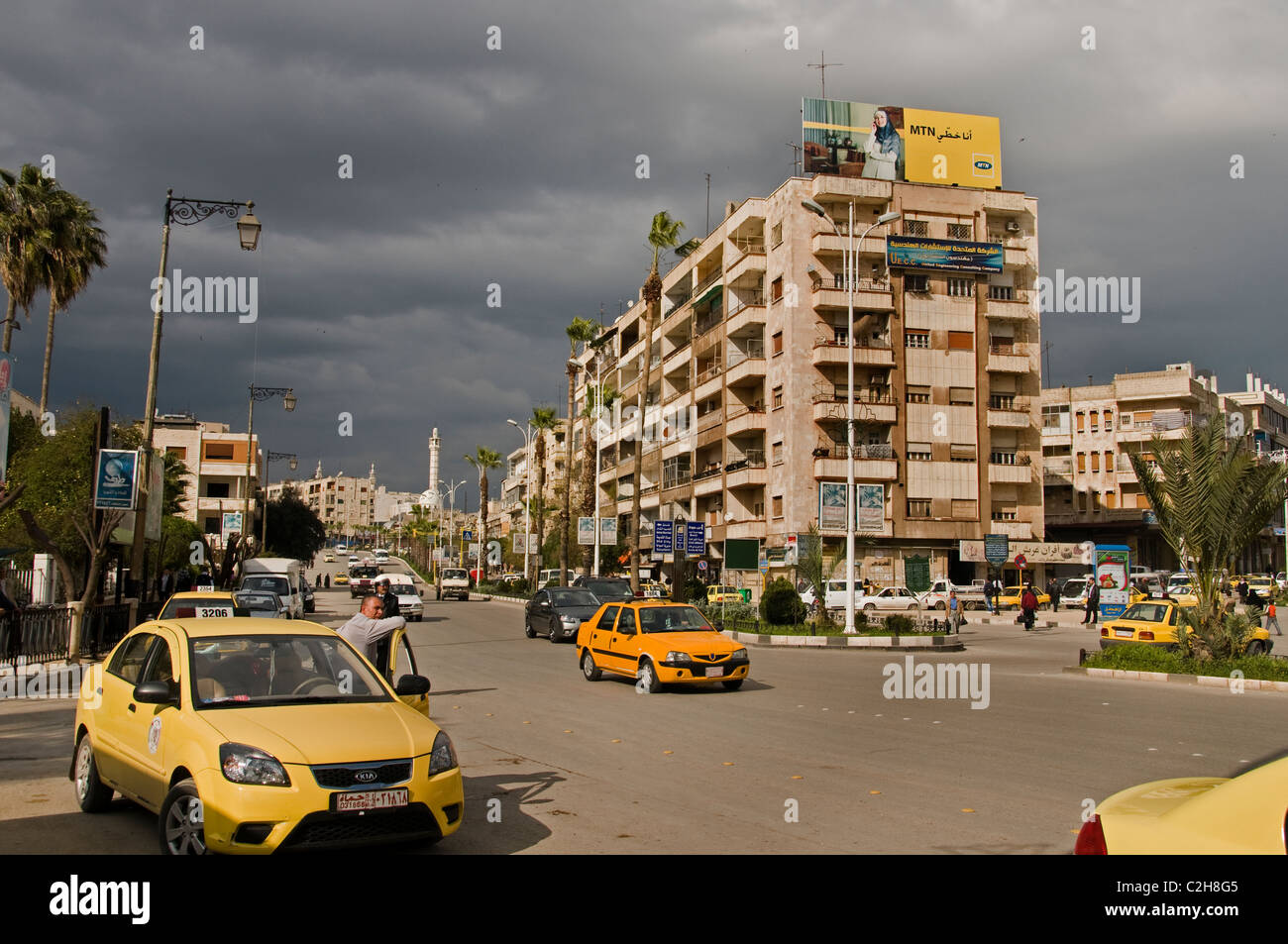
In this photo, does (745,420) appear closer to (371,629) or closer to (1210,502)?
(1210,502)

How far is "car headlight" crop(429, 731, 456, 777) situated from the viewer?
6.30m

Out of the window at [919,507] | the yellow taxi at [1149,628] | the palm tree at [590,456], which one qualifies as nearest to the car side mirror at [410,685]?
the yellow taxi at [1149,628]

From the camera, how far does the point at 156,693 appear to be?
21.2ft

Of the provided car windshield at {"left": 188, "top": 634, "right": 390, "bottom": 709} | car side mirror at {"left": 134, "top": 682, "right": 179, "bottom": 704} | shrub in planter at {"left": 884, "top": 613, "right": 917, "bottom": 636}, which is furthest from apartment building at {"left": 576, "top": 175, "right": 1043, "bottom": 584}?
car side mirror at {"left": 134, "top": 682, "right": 179, "bottom": 704}

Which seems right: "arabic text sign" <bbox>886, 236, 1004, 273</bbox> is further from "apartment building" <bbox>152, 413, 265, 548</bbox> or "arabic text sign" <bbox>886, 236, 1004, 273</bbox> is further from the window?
"apartment building" <bbox>152, 413, 265, 548</bbox>

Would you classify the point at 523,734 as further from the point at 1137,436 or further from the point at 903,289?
the point at 1137,436

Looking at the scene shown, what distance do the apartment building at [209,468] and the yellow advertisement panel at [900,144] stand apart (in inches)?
2160

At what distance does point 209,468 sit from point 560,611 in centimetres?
7109

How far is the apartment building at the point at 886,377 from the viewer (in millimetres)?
55250

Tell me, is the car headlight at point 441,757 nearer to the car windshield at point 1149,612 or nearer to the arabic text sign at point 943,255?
the car windshield at point 1149,612

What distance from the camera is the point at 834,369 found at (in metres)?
56.4

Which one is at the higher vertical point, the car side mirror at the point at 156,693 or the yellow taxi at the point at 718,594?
the car side mirror at the point at 156,693
